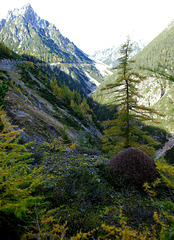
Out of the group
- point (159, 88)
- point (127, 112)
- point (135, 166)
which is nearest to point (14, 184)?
point (135, 166)

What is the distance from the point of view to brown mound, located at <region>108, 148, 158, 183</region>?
204 inches

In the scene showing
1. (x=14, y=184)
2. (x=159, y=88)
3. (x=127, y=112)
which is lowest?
(x=14, y=184)

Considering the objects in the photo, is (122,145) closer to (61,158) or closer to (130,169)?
(130,169)

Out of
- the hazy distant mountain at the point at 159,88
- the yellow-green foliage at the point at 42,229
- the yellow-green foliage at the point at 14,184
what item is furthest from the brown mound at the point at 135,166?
the hazy distant mountain at the point at 159,88

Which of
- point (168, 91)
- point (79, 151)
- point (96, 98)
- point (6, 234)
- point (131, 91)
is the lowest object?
point (79, 151)

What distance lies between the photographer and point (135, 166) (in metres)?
5.38

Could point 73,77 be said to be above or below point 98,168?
above

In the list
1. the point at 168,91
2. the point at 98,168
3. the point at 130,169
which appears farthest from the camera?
the point at 168,91

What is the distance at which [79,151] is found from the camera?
8398mm

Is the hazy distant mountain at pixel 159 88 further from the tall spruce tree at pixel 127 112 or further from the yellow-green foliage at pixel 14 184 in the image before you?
the yellow-green foliage at pixel 14 184

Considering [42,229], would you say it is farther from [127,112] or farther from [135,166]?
[127,112]

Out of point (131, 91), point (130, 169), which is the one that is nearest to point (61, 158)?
point (130, 169)

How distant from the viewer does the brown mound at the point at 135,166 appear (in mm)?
5172

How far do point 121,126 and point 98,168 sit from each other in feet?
18.4
